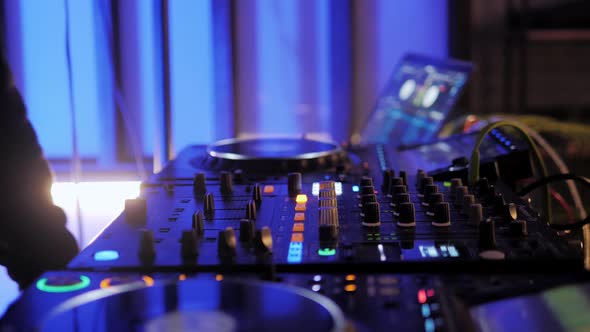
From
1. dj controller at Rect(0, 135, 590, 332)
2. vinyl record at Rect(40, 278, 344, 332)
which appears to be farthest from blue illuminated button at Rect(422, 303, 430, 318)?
vinyl record at Rect(40, 278, 344, 332)

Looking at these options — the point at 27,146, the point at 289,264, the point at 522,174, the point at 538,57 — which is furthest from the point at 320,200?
the point at 538,57

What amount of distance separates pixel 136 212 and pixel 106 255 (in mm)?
155

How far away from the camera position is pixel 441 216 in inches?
33.5

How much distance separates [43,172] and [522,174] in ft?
2.46

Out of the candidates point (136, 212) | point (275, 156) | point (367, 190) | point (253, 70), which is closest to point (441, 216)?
point (367, 190)

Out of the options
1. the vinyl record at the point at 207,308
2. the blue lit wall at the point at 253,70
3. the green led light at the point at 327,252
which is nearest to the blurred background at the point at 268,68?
the blue lit wall at the point at 253,70

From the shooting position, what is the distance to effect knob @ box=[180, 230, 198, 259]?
0.74 metres

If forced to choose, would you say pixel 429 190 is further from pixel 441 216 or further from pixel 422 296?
pixel 422 296

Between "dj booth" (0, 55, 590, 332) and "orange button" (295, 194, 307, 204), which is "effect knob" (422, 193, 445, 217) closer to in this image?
"dj booth" (0, 55, 590, 332)

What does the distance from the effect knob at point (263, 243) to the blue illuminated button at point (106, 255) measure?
0.47ft

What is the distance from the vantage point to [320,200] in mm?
962

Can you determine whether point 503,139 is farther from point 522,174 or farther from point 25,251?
point 25,251

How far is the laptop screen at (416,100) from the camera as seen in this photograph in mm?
1979

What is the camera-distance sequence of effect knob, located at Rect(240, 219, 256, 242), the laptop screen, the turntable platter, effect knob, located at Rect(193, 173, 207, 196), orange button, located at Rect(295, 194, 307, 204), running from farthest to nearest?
the laptop screen < the turntable platter < effect knob, located at Rect(193, 173, 207, 196) < orange button, located at Rect(295, 194, 307, 204) < effect knob, located at Rect(240, 219, 256, 242)
